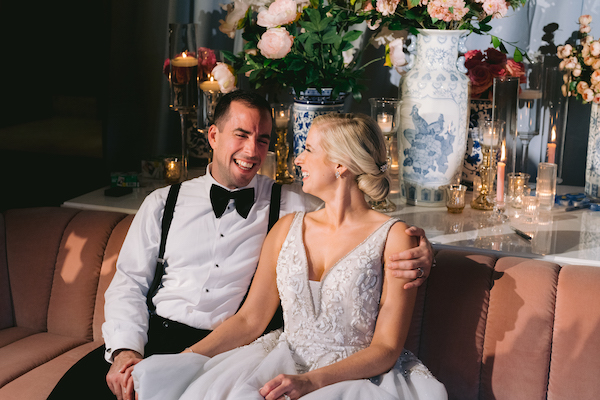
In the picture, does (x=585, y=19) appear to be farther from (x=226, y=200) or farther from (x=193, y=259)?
(x=193, y=259)

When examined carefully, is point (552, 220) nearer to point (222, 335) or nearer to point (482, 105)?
point (482, 105)

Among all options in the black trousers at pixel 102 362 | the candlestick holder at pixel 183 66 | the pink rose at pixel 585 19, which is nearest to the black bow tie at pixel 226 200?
the black trousers at pixel 102 362

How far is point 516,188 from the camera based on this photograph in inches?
93.4

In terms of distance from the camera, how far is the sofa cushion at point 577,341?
1.63 metres

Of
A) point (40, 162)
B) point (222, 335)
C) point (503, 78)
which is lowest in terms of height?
point (222, 335)

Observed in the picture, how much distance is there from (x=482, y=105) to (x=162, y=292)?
1517 millimetres

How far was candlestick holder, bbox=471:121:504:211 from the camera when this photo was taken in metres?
2.28

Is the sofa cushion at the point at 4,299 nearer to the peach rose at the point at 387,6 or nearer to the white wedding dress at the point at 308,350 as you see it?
the white wedding dress at the point at 308,350

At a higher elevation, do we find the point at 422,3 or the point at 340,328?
the point at 422,3

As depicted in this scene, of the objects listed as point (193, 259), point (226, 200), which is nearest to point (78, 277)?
point (193, 259)

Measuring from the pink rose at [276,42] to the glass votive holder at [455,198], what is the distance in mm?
839

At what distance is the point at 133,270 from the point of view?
1.97 metres

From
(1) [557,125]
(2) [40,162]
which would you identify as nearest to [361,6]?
(1) [557,125]

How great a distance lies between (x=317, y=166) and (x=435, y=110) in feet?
2.34
